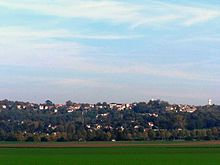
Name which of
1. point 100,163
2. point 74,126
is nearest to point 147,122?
point 74,126

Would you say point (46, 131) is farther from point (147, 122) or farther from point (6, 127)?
point (147, 122)

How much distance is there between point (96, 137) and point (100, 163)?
287 feet

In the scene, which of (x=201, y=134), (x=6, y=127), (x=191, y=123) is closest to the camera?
(x=201, y=134)

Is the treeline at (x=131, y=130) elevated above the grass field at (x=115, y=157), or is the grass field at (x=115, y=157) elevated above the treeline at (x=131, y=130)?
the treeline at (x=131, y=130)

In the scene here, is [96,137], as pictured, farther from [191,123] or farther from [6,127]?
[6,127]

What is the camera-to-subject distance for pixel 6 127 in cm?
19088

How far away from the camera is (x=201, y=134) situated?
148m

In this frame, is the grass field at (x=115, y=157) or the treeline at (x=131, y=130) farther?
the treeline at (x=131, y=130)

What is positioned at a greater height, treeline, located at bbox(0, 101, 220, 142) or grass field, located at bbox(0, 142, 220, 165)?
treeline, located at bbox(0, 101, 220, 142)

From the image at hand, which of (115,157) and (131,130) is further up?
(131,130)

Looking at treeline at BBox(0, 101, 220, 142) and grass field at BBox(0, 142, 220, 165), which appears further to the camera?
treeline at BBox(0, 101, 220, 142)

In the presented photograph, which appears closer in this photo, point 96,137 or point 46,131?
point 96,137

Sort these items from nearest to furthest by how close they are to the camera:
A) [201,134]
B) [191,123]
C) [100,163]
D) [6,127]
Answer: [100,163] < [201,134] < [191,123] < [6,127]

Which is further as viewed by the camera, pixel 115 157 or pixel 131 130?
pixel 131 130
